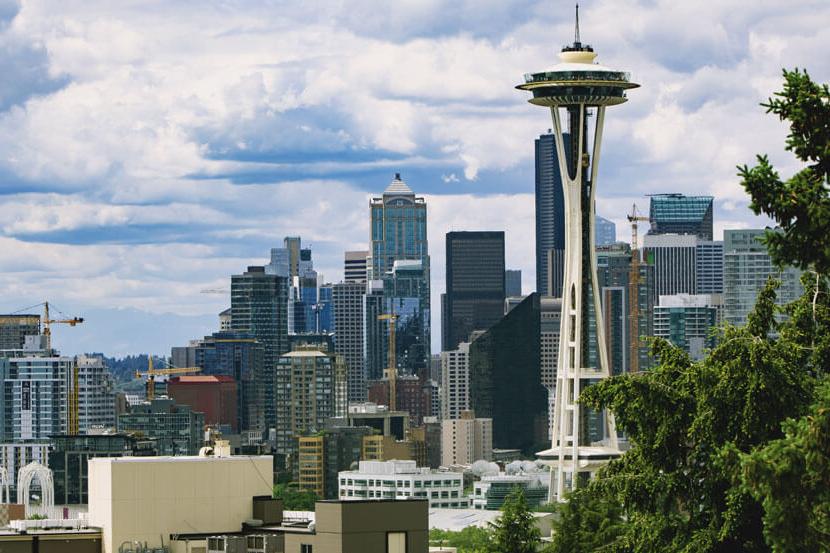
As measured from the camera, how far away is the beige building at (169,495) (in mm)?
58781

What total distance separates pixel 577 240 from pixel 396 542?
4013 inches

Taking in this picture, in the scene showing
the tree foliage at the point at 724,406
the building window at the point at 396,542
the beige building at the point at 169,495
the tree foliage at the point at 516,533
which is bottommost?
the tree foliage at the point at 516,533

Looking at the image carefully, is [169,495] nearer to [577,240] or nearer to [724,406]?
[724,406]

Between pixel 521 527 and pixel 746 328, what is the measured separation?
28349 mm

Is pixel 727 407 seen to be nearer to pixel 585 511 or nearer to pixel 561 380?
pixel 585 511

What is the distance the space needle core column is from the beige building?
88.0 m

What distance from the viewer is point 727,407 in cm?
4106

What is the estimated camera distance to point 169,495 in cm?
5950

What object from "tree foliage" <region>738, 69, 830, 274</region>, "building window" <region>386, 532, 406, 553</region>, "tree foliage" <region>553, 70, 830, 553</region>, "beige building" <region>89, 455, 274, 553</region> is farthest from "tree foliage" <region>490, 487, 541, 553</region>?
"tree foliage" <region>738, 69, 830, 274</region>

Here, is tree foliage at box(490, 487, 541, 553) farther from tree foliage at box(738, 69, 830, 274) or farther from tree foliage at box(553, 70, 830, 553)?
tree foliage at box(738, 69, 830, 274)

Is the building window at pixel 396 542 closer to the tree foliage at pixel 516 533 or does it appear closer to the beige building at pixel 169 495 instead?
the beige building at pixel 169 495

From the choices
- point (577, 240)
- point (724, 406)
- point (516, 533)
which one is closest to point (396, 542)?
point (724, 406)

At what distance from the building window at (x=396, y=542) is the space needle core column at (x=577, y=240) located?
95.1m

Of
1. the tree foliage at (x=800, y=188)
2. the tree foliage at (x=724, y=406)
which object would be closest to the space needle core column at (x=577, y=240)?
the tree foliage at (x=724, y=406)
